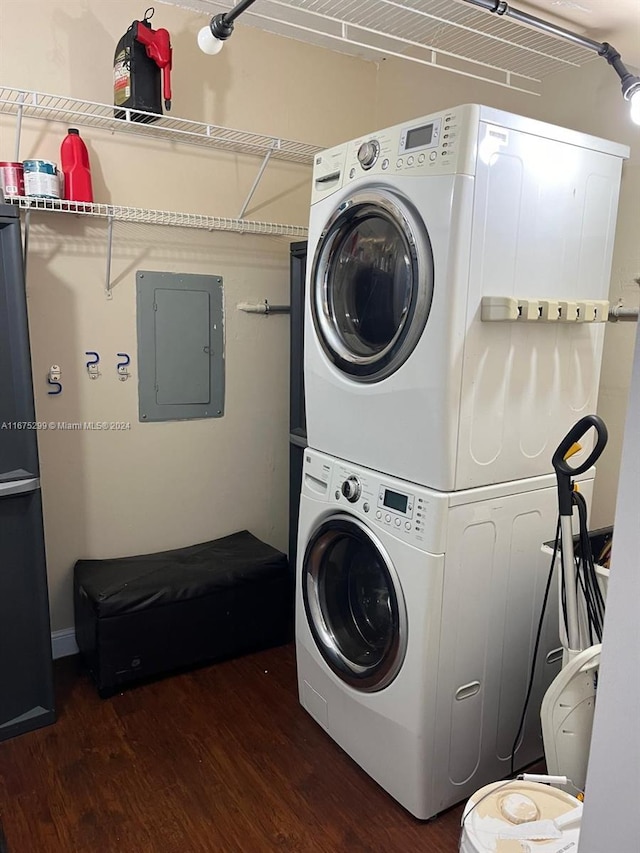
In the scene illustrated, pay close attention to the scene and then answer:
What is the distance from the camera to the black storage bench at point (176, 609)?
92.3 inches

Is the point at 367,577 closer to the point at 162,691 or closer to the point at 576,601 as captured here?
the point at 576,601

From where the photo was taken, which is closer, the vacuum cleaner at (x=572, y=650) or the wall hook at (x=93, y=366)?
the vacuum cleaner at (x=572, y=650)

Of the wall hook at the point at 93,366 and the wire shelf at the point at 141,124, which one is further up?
the wire shelf at the point at 141,124

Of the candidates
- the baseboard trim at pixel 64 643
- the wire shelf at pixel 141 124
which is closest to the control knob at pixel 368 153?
the wire shelf at pixel 141 124

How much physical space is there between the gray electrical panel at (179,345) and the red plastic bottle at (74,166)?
40 centimetres

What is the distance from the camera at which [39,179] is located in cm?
Result: 216

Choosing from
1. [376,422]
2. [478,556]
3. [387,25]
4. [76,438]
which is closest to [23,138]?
[76,438]

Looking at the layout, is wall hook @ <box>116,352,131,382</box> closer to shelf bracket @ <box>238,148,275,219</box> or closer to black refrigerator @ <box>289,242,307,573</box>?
black refrigerator @ <box>289,242,307,573</box>

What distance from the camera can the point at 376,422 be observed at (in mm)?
1846

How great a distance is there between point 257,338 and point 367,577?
4.39ft

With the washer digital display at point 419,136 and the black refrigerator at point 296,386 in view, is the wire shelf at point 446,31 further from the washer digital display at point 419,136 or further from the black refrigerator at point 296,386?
the black refrigerator at point 296,386

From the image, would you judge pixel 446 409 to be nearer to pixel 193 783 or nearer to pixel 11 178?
pixel 193 783

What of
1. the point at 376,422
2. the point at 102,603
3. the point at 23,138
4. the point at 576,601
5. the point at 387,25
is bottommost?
the point at 102,603

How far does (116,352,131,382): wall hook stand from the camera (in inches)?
103
